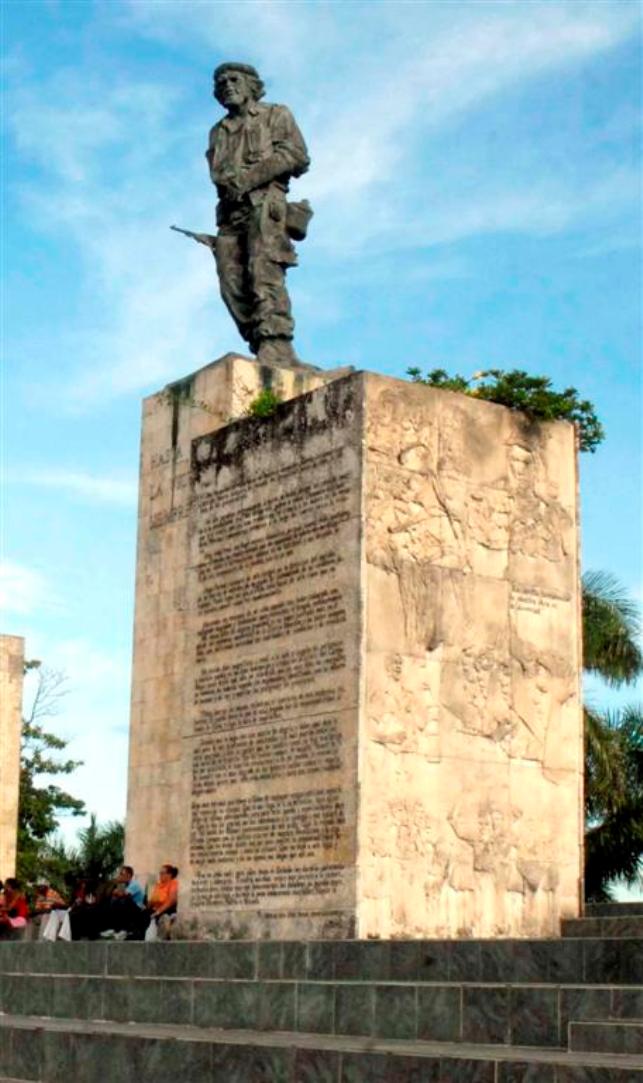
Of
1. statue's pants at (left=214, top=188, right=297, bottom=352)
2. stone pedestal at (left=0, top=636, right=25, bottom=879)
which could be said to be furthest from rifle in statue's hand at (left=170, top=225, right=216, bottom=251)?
stone pedestal at (left=0, top=636, right=25, bottom=879)

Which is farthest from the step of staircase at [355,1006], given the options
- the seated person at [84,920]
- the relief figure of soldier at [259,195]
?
the relief figure of soldier at [259,195]

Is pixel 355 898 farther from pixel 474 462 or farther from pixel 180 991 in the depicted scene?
pixel 474 462

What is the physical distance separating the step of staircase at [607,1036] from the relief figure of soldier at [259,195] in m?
11.7

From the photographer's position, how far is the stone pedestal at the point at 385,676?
571 inches

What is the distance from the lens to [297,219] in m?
20.6

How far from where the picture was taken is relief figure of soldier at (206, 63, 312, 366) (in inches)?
794

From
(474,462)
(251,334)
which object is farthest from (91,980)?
(251,334)

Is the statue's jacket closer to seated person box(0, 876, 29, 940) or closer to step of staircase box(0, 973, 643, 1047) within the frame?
seated person box(0, 876, 29, 940)

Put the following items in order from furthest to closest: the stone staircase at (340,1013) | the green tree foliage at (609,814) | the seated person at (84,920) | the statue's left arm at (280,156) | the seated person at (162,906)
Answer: the green tree foliage at (609,814)
the statue's left arm at (280,156)
the seated person at (84,920)
the seated person at (162,906)
the stone staircase at (340,1013)

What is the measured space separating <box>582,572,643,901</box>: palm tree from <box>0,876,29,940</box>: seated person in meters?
8.19

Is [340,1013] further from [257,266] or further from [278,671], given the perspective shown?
[257,266]

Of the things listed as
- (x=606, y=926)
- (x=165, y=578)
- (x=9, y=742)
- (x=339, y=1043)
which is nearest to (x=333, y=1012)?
(x=339, y=1043)

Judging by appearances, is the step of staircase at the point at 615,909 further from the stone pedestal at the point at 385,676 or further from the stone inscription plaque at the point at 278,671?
the stone inscription plaque at the point at 278,671

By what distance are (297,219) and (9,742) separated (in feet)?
45.6
